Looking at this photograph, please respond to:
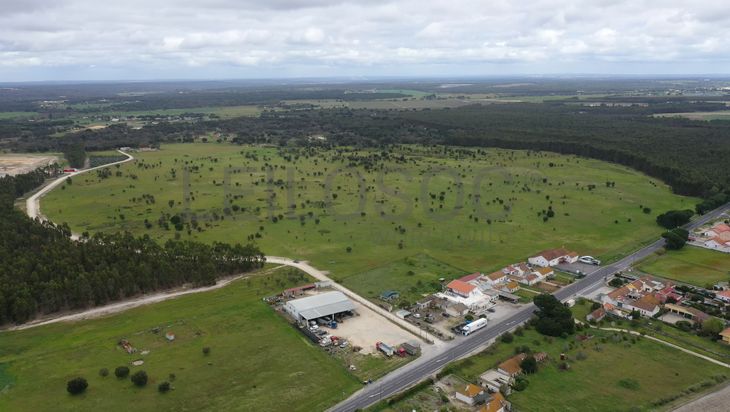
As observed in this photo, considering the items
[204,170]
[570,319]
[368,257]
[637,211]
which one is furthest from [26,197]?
[637,211]

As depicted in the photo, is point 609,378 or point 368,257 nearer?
point 609,378

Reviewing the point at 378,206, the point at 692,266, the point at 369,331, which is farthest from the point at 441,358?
the point at 378,206

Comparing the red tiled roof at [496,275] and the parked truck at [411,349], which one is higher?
the red tiled roof at [496,275]

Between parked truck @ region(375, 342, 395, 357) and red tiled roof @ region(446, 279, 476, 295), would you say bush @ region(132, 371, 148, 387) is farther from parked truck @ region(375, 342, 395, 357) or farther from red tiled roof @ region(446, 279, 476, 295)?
red tiled roof @ region(446, 279, 476, 295)

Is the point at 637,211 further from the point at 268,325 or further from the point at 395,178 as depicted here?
the point at 268,325

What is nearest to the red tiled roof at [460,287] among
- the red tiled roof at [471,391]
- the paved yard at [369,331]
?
the paved yard at [369,331]

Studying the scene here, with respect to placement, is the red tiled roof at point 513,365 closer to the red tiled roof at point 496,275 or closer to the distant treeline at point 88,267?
the red tiled roof at point 496,275
